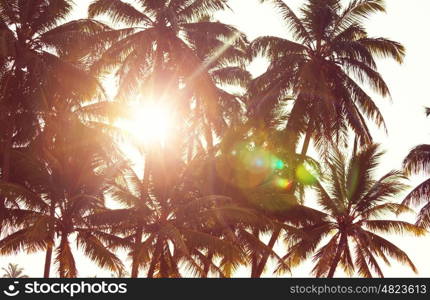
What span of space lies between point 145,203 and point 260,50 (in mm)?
8070

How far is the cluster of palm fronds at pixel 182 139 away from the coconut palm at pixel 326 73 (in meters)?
0.06

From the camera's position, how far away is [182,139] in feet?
85.0

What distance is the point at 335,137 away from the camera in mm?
24250

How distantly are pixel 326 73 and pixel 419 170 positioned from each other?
699 centimetres

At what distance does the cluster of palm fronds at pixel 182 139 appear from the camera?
73.4ft

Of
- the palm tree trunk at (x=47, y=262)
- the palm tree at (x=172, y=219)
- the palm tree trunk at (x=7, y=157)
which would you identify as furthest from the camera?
the palm tree trunk at (x=47, y=262)

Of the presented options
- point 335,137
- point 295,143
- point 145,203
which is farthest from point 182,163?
point 335,137

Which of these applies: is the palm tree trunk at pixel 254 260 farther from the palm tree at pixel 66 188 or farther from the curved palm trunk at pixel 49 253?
the curved palm trunk at pixel 49 253

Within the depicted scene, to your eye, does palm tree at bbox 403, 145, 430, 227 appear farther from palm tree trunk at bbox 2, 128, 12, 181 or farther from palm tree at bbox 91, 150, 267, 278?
palm tree trunk at bbox 2, 128, 12, 181

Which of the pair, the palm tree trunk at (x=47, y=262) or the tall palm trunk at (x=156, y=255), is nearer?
the tall palm trunk at (x=156, y=255)

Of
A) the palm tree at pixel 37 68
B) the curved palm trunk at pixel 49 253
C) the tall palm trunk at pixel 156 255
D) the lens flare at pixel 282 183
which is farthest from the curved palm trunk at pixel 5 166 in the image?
the lens flare at pixel 282 183

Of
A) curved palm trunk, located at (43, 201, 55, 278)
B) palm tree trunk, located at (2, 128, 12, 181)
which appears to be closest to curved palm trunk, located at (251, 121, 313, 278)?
curved palm trunk, located at (43, 201, 55, 278)

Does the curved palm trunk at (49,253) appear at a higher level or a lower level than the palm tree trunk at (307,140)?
lower

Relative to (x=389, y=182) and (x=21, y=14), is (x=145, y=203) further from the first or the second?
(x=389, y=182)
